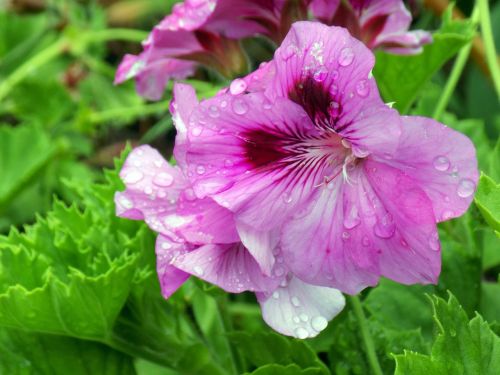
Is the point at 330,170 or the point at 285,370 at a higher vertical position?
the point at 330,170

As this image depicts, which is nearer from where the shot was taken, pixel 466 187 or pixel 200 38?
pixel 466 187

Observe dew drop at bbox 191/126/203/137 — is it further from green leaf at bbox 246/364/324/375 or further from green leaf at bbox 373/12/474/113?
green leaf at bbox 373/12/474/113

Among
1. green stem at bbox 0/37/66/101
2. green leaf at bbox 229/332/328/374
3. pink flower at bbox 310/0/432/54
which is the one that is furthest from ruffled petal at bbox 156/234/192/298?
green stem at bbox 0/37/66/101

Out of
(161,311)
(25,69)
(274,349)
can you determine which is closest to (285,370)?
(274,349)

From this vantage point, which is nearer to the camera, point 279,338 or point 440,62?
point 279,338

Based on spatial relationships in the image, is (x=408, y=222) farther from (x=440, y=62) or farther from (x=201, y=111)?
(x=440, y=62)

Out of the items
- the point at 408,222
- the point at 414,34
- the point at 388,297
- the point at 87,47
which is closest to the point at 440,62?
the point at 414,34

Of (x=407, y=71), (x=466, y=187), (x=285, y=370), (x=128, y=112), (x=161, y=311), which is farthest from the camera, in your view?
(x=128, y=112)

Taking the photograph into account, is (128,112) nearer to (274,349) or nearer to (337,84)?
(274,349)
